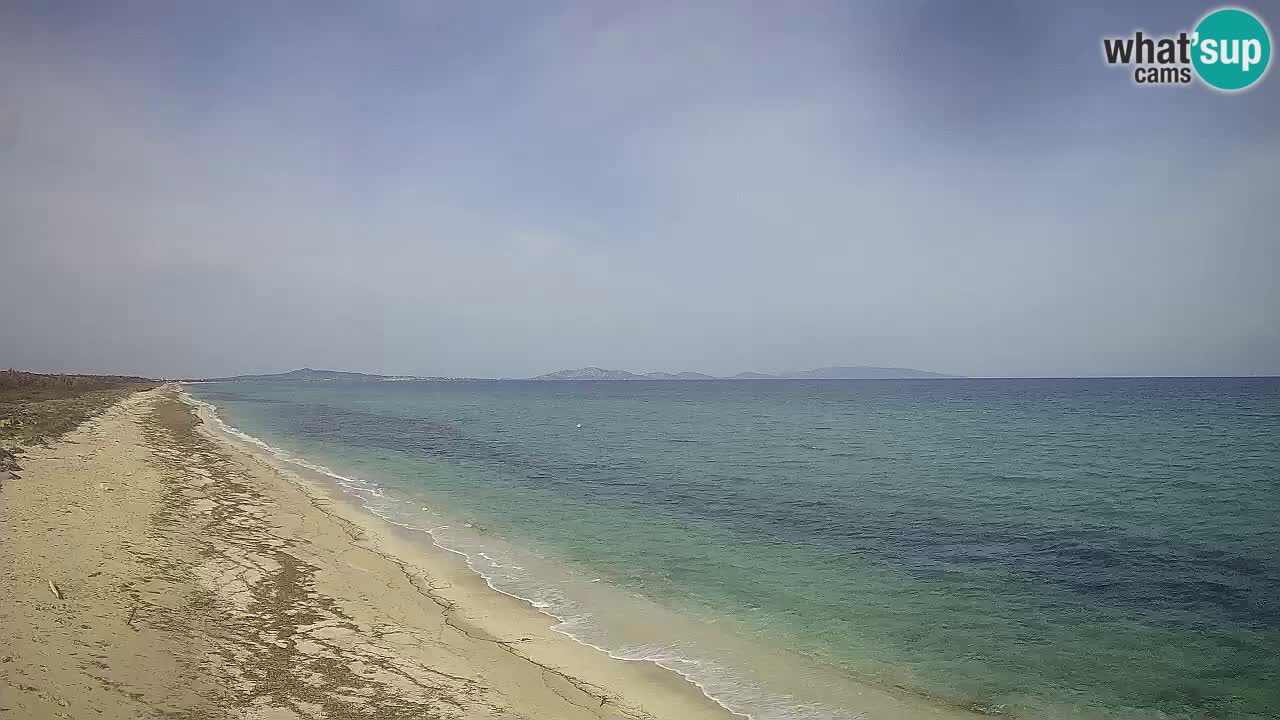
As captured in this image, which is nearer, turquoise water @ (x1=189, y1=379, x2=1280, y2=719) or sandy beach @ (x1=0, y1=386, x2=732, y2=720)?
sandy beach @ (x1=0, y1=386, x2=732, y2=720)

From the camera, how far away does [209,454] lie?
27125 mm

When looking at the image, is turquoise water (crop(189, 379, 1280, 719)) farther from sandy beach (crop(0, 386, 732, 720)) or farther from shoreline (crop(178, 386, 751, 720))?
sandy beach (crop(0, 386, 732, 720))

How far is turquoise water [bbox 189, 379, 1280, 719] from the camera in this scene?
350 inches

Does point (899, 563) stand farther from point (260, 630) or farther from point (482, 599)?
point (260, 630)

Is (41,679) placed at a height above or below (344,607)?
above

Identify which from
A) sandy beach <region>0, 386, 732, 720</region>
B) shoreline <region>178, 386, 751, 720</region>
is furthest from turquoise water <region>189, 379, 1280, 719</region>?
sandy beach <region>0, 386, 732, 720</region>

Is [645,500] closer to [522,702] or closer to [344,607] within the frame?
[344,607]

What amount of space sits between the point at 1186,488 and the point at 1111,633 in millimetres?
16412

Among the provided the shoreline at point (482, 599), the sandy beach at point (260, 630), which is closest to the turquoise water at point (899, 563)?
the shoreline at point (482, 599)

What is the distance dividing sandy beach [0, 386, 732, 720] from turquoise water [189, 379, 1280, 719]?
48.7 inches

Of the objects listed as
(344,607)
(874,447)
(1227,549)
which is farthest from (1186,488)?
(344,607)

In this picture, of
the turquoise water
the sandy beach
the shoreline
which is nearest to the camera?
the sandy beach

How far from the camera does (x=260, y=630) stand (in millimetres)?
8898

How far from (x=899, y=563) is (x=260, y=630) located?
1232 centimetres
